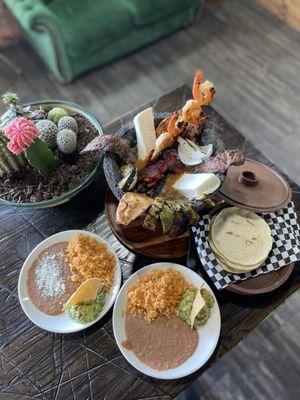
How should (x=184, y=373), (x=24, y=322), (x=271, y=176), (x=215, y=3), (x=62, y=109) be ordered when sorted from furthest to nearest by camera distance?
(x=215, y=3) → (x=62, y=109) → (x=271, y=176) → (x=24, y=322) → (x=184, y=373)

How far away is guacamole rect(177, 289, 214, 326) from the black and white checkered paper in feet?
0.16

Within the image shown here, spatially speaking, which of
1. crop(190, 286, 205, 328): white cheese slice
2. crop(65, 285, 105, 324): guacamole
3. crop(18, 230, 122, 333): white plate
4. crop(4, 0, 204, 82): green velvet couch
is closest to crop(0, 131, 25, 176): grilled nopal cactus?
crop(18, 230, 122, 333): white plate

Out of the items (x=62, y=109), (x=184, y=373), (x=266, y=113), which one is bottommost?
(x=266, y=113)

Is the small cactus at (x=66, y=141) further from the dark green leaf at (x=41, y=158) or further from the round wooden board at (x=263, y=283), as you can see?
the round wooden board at (x=263, y=283)

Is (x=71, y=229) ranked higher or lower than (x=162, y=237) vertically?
lower

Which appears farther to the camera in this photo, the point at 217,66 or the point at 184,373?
the point at 217,66

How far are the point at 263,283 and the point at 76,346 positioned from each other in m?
0.57

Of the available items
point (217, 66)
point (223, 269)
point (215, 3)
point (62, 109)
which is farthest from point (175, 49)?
point (223, 269)

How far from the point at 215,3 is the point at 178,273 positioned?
2763 millimetres

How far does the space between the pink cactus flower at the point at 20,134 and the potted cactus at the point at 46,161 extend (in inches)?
1.5

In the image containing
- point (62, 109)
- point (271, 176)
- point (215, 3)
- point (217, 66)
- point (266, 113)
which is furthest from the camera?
point (215, 3)

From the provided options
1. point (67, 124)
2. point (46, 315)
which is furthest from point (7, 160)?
point (46, 315)

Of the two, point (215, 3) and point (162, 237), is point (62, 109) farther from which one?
point (215, 3)

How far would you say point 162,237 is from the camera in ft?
4.08
